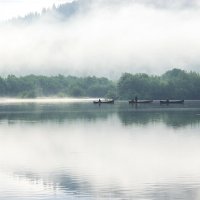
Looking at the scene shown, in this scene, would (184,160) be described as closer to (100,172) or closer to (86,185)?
(100,172)

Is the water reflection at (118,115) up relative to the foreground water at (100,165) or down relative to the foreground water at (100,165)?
up

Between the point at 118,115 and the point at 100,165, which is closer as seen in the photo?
the point at 100,165

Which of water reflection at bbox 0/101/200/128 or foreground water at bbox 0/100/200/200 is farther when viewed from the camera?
water reflection at bbox 0/101/200/128

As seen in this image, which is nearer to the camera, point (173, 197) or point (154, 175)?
point (173, 197)

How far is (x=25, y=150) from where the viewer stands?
198 feet

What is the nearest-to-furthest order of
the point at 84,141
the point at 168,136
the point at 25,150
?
the point at 25,150
the point at 84,141
the point at 168,136

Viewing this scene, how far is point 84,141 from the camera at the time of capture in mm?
69062

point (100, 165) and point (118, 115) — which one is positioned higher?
point (118, 115)

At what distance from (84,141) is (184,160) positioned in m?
19.8

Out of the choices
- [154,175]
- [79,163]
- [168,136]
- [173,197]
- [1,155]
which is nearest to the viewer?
[173,197]

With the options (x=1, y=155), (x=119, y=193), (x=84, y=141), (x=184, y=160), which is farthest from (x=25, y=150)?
(x=119, y=193)

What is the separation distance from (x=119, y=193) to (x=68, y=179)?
18.9ft

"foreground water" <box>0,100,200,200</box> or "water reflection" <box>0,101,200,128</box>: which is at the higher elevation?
"water reflection" <box>0,101,200,128</box>

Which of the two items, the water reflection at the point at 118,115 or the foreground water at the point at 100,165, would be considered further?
the water reflection at the point at 118,115
